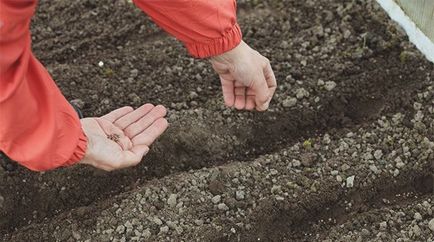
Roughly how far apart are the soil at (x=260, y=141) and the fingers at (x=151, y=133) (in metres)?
0.19

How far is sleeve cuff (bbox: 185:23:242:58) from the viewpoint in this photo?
2.06 m

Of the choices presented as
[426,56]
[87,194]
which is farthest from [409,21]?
[87,194]

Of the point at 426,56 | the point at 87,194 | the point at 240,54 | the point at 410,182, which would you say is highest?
the point at 240,54

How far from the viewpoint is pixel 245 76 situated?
2.20 m

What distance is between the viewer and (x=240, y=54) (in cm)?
216

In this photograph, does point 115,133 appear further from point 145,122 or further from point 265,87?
point 265,87

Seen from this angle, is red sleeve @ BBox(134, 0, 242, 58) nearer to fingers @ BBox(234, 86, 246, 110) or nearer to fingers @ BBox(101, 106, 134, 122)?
fingers @ BBox(234, 86, 246, 110)

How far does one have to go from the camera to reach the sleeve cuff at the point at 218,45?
2062 mm

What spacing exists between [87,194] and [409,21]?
1.41 meters

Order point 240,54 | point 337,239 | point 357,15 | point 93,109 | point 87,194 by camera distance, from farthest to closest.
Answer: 1. point 357,15
2. point 93,109
3. point 87,194
4. point 337,239
5. point 240,54

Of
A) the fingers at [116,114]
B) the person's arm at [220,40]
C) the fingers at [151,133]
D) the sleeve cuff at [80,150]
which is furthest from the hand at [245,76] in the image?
the sleeve cuff at [80,150]

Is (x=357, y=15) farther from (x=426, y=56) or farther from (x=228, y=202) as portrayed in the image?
(x=228, y=202)

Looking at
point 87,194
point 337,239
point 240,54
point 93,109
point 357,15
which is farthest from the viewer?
point 357,15

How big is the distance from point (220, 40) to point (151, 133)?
0.45m
